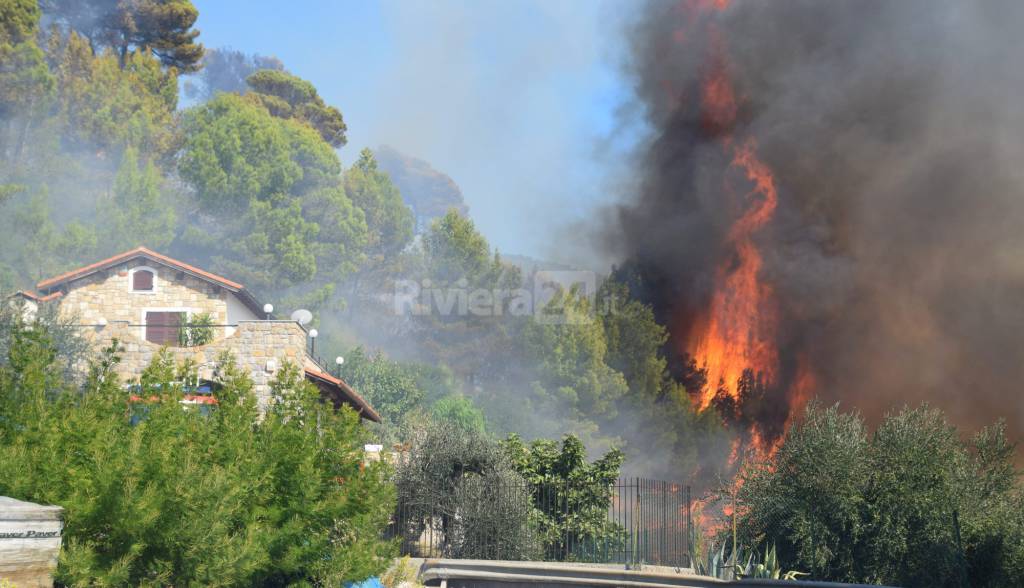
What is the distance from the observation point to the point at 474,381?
6359 centimetres

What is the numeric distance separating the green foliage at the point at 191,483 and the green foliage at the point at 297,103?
74654 millimetres

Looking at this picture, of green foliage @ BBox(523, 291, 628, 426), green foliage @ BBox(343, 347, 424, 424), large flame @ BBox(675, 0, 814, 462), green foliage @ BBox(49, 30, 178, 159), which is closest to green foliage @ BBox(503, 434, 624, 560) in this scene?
green foliage @ BBox(523, 291, 628, 426)

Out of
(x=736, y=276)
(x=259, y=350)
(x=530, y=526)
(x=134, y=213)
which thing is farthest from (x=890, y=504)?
(x=134, y=213)

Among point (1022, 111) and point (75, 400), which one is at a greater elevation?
point (1022, 111)

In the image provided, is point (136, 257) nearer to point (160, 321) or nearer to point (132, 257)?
point (132, 257)

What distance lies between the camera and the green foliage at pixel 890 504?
58.5ft

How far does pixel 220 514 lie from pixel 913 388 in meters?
41.2

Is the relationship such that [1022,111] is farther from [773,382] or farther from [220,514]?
[220,514]

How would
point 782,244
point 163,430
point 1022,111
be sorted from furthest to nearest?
1. point 782,244
2. point 1022,111
3. point 163,430

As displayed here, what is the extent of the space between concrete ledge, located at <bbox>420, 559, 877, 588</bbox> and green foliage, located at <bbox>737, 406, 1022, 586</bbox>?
8.43 feet

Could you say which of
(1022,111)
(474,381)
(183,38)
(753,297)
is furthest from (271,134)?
(1022,111)

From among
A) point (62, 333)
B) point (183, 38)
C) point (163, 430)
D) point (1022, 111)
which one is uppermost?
point (183, 38)

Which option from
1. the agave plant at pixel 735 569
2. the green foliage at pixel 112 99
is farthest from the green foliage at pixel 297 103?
the agave plant at pixel 735 569

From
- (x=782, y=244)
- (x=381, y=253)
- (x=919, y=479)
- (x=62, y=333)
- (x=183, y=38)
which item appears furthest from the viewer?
(x=381, y=253)
